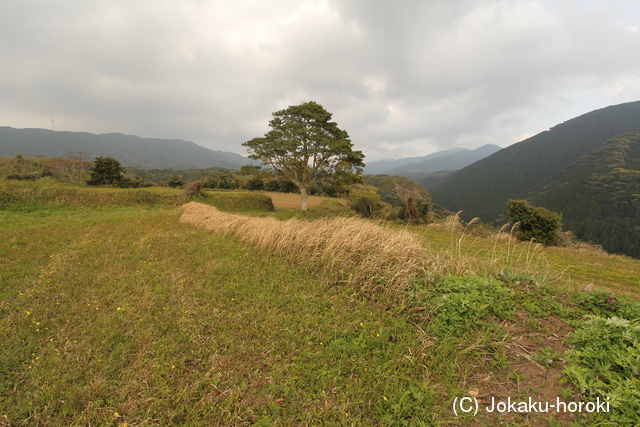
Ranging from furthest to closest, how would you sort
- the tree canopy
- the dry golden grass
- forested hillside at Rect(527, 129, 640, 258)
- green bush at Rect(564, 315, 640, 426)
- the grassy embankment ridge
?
forested hillside at Rect(527, 129, 640, 258), the tree canopy, the dry golden grass, the grassy embankment ridge, green bush at Rect(564, 315, 640, 426)

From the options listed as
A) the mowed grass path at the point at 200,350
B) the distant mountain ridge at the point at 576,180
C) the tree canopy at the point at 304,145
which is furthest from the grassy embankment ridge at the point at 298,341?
the distant mountain ridge at the point at 576,180

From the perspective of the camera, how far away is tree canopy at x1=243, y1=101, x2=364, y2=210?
1598 cm

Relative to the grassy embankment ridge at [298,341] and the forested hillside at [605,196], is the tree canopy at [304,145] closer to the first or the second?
the grassy embankment ridge at [298,341]

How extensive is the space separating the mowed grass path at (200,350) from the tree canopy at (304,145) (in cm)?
1225

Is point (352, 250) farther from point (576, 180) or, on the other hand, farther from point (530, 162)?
point (530, 162)

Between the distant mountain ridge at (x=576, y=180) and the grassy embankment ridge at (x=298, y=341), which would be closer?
the grassy embankment ridge at (x=298, y=341)

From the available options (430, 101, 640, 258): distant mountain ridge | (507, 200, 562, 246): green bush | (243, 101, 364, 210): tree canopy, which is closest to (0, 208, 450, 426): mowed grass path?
(243, 101, 364, 210): tree canopy

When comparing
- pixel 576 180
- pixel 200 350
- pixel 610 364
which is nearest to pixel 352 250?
pixel 200 350

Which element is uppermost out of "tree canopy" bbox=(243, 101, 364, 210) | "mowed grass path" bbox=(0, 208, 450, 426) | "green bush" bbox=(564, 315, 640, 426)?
"tree canopy" bbox=(243, 101, 364, 210)

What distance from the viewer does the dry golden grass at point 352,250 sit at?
413 cm

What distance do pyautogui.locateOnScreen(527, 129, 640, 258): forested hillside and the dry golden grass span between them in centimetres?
6769

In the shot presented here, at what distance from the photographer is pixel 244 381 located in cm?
247

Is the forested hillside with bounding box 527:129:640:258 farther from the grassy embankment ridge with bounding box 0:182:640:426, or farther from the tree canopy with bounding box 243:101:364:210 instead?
the grassy embankment ridge with bounding box 0:182:640:426

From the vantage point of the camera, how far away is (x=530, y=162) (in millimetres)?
130500
